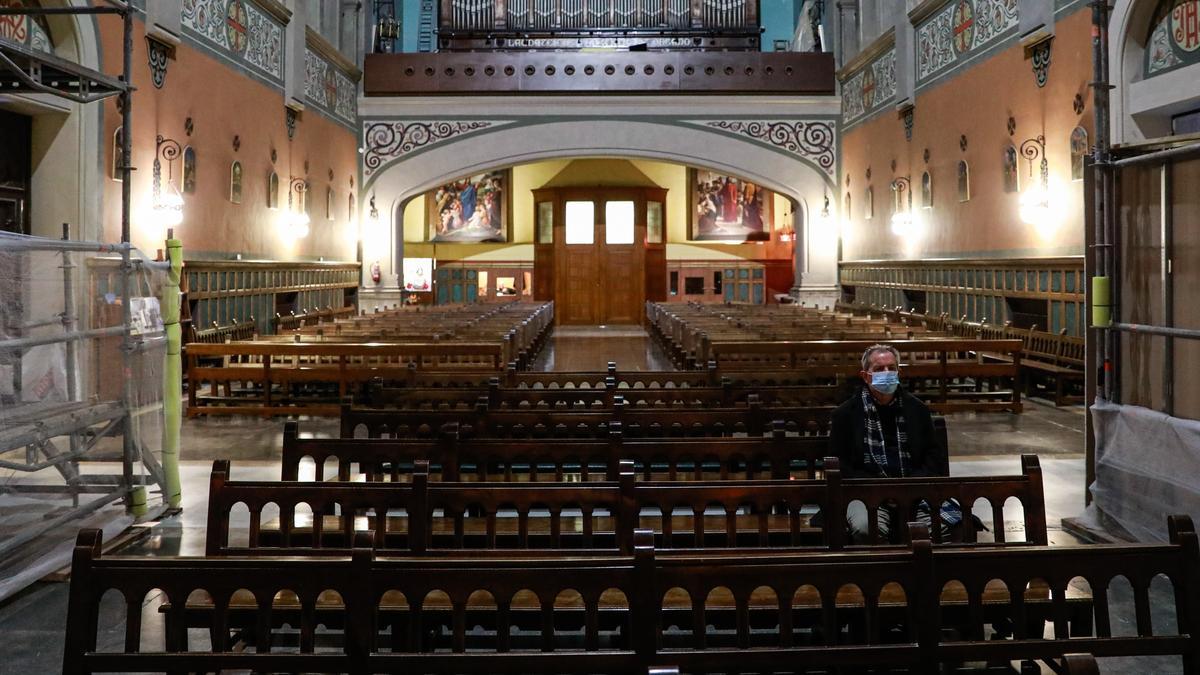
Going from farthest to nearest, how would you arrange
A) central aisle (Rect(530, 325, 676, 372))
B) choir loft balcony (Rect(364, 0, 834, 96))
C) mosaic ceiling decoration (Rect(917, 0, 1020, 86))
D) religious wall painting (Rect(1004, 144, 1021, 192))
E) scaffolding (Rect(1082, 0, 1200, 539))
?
choir loft balcony (Rect(364, 0, 834, 96))
central aisle (Rect(530, 325, 676, 372))
mosaic ceiling decoration (Rect(917, 0, 1020, 86))
religious wall painting (Rect(1004, 144, 1021, 192))
scaffolding (Rect(1082, 0, 1200, 539))

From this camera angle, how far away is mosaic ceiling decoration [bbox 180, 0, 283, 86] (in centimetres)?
1296

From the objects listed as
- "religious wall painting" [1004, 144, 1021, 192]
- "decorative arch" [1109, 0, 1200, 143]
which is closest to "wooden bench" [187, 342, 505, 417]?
"decorative arch" [1109, 0, 1200, 143]

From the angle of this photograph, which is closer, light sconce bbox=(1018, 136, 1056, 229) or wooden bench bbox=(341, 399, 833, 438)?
wooden bench bbox=(341, 399, 833, 438)

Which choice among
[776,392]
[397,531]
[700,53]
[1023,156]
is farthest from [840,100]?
[397,531]

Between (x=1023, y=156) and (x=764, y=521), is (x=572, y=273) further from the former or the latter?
(x=764, y=521)

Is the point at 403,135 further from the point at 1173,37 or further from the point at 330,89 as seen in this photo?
the point at 1173,37

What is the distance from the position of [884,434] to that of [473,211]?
80.5 feet

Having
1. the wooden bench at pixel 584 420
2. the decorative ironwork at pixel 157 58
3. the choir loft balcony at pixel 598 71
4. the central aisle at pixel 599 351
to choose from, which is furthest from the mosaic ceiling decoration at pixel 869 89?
the wooden bench at pixel 584 420

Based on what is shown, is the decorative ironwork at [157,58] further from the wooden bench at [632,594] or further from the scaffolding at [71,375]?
the wooden bench at [632,594]

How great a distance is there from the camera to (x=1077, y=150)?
1088cm

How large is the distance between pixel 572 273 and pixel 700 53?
28.2 ft

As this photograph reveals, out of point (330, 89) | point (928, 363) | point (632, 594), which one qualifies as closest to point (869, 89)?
Answer: point (330, 89)

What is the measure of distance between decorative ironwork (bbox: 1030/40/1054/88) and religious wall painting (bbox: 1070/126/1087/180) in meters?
1.04

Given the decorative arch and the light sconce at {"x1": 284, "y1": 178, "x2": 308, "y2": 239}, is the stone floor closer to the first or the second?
the decorative arch
